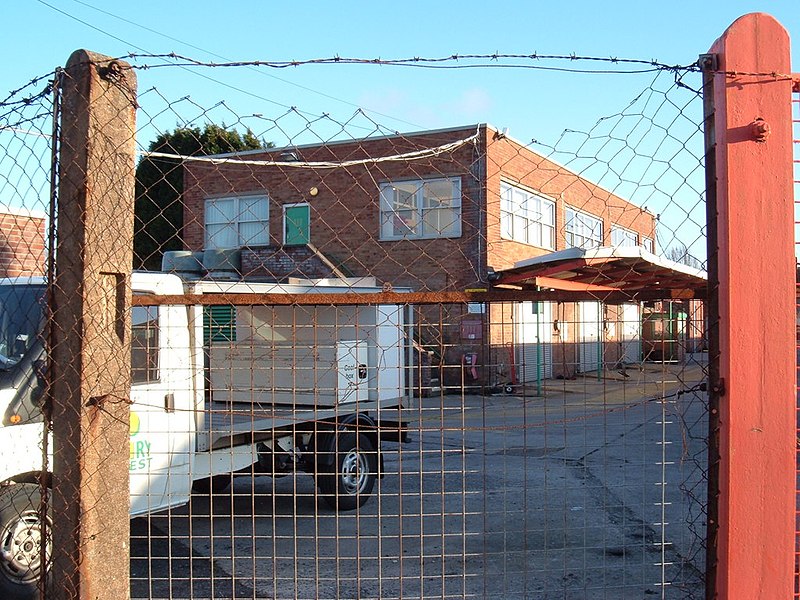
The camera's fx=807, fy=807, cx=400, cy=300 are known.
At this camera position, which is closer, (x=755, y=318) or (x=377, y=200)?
(x=755, y=318)

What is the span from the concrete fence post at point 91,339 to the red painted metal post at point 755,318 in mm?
2445

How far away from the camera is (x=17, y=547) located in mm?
4977

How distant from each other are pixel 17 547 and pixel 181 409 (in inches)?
59.2

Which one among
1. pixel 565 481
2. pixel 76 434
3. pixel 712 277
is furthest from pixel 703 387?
pixel 565 481

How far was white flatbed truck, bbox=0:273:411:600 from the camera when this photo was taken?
4.73m

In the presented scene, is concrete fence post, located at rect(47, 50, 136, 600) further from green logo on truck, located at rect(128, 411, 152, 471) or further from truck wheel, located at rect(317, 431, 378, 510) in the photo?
truck wheel, located at rect(317, 431, 378, 510)

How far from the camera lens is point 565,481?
9.48 m

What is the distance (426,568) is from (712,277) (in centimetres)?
387

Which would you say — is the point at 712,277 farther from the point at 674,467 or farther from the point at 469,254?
the point at 469,254

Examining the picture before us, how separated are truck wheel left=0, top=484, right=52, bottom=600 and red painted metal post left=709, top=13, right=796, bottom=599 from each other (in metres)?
3.96

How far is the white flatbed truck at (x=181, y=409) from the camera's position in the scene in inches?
186

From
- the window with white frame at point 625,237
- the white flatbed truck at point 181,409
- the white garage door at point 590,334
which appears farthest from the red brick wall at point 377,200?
the window with white frame at point 625,237

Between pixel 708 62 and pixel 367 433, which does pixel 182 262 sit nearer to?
pixel 367 433

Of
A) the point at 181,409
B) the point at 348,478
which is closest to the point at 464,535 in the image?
the point at 181,409
